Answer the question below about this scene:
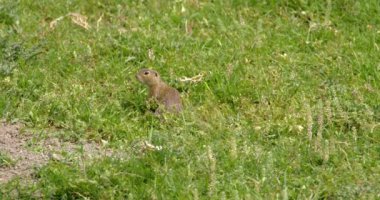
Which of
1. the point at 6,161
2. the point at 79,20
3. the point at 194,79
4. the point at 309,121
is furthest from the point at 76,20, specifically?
the point at 309,121

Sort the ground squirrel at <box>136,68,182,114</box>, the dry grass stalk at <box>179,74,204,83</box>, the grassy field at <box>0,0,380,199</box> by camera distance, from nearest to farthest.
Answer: the grassy field at <box>0,0,380,199</box> → the ground squirrel at <box>136,68,182,114</box> → the dry grass stalk at <box>179,74,204,83</box>

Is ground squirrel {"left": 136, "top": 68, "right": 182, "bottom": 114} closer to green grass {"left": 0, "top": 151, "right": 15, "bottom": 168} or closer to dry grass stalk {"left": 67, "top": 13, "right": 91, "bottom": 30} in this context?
green grass {"left": 0, "top": 151, "right": 15, "bottom": 168}

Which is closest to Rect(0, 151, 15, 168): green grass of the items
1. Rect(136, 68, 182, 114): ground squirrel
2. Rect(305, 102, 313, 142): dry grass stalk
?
Rect(136, 68, 182, 114): ground squirrel

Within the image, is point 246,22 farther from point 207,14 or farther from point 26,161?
point 26,161

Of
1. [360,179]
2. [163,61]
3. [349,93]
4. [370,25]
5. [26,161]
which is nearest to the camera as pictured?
[360,179]

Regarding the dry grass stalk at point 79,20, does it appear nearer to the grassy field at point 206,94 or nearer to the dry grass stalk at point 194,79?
the grassy field at point 206,94

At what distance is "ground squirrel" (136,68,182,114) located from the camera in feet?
23.5

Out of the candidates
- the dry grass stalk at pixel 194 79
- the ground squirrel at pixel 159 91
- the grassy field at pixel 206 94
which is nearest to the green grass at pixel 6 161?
the grassy field at pixel 206 94

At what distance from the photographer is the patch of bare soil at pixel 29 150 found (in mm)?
6391

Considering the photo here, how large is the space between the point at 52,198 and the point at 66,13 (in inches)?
126

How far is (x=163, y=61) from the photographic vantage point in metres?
8.01

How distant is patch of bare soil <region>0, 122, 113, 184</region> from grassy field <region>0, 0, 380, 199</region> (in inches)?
4.1

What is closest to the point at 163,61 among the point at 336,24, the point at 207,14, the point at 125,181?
the point at 207,14

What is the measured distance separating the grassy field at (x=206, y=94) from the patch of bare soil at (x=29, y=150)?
10cm
